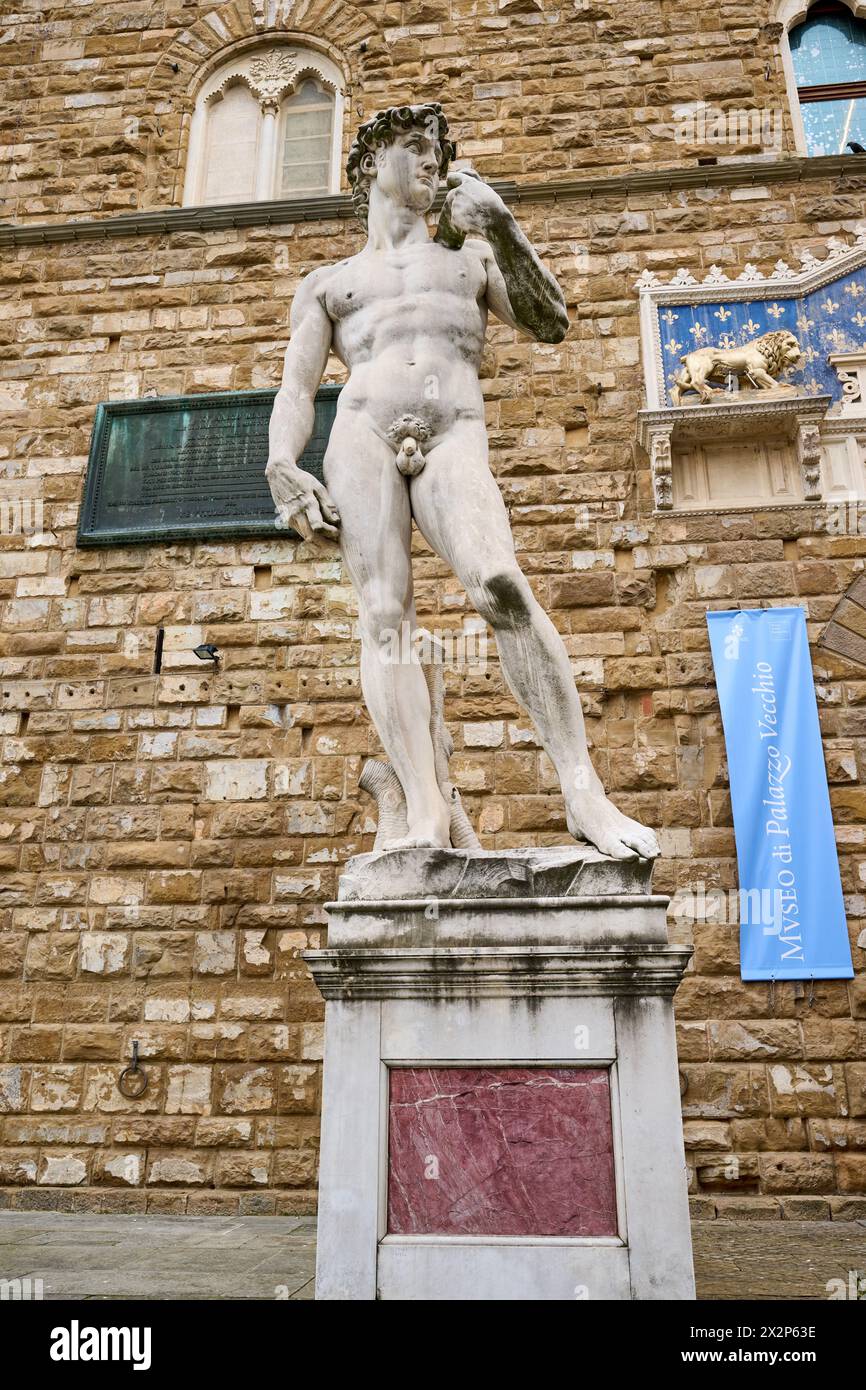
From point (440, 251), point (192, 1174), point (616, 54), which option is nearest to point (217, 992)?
point (192, 1174)

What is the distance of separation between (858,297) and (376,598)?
4959mm

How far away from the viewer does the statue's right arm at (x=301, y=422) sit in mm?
3350

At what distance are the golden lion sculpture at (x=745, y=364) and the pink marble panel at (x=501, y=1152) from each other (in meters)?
4.93

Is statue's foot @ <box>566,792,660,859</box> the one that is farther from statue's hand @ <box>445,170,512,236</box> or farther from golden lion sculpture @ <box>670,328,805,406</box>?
golden lion sculpture @ <box>670,328,805,406</box>

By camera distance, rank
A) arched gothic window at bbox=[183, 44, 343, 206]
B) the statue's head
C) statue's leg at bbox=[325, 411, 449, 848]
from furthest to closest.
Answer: arched gothic window at bbox=[183, 44, 343, 206] < the statue's head < statue's leg at bbox=[325, 411, 449, 848]

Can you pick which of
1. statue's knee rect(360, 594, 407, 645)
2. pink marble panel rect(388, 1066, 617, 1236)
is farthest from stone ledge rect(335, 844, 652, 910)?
statue's knee rect(360, 594, 407, 645)

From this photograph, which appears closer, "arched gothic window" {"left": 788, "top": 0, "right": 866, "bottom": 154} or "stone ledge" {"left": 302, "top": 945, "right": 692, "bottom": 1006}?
"stone ledge" {"left": 302, "top": 945, "right": 692, "bottom": 1006}

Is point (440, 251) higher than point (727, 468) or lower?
lower

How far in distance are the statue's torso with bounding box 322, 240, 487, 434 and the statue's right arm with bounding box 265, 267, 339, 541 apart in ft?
0.22

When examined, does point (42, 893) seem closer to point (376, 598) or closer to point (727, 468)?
point (376, 598)

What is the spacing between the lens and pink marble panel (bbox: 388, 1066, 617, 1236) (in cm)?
256

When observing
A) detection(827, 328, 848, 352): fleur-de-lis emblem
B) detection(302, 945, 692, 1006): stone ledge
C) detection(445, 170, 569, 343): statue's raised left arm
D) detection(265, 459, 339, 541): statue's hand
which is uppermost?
detection(827, 328, 848, 352): fleur-de-lis emblem

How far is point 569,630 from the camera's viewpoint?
624cm

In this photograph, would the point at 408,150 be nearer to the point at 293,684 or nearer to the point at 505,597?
the point at 505,597
